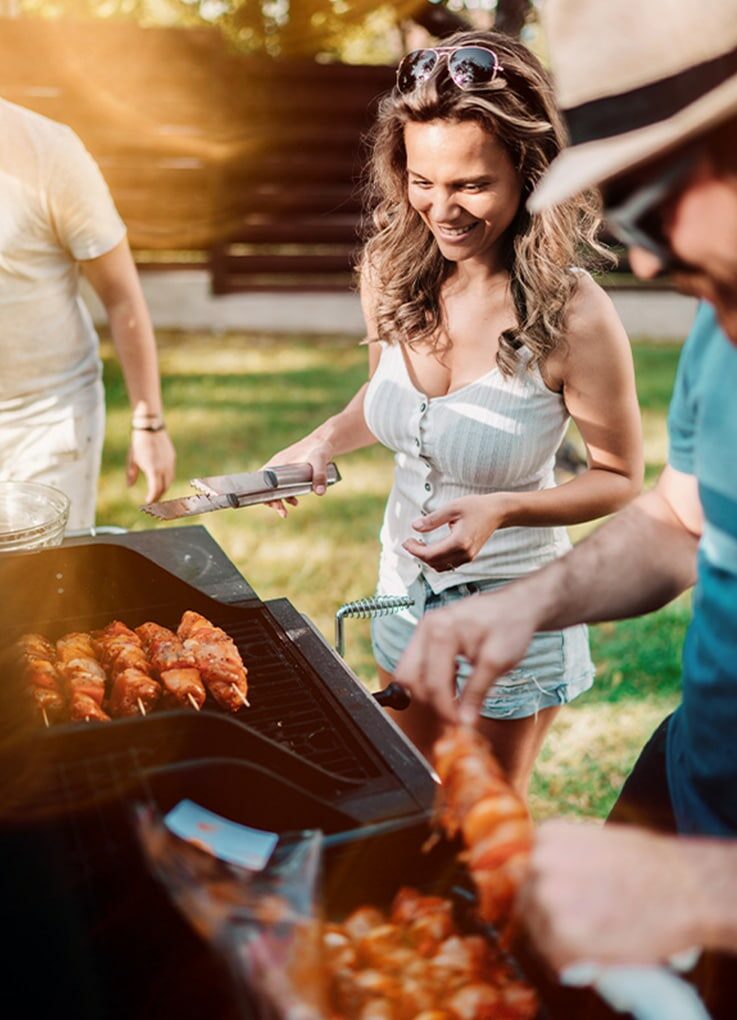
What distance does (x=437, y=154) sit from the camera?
7.67 ft

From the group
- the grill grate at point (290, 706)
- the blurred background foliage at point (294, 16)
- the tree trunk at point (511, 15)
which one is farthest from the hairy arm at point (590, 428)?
the blurred background foliage at point (294, 16)

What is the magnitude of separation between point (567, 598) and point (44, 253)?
Answer: 7.55 feet

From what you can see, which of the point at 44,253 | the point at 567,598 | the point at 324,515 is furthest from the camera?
the point at 324,515

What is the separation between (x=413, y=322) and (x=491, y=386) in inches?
12.8

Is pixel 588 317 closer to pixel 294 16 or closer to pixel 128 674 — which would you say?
pixel 128 674

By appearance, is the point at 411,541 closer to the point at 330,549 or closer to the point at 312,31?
the point at 330,549

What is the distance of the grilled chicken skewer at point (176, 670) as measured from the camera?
77.6 inches

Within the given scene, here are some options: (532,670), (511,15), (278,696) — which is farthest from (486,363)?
(511,15)

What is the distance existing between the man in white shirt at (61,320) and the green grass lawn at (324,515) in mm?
1696

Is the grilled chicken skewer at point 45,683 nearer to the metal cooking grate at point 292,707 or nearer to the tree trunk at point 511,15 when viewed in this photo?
the metal cooking grate at point 292,707

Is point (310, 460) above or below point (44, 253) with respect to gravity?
below

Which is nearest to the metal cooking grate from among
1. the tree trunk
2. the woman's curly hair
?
the woman's curly hair

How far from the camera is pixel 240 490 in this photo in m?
2.29

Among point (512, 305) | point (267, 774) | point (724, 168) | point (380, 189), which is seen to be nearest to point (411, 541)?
point (512, 305)
